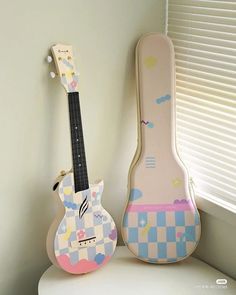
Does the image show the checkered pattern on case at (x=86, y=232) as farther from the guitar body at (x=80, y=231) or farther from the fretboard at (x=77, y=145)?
the fretboard at (x=77, y=145)

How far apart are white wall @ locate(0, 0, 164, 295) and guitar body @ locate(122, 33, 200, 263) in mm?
111

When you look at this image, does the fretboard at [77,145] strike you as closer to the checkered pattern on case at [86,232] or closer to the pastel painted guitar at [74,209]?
the pastel painted guitar at [74,209]

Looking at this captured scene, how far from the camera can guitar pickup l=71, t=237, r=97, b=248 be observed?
171 centimetres

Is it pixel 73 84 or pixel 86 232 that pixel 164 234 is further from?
pixel 73 84

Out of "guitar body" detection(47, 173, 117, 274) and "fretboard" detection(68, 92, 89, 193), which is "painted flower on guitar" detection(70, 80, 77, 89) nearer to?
"fretboard" detection(68, 92, 89, 193)

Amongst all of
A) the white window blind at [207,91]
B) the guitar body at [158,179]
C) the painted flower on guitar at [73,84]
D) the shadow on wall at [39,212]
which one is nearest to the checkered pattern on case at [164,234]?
the guitar body at [158,179]

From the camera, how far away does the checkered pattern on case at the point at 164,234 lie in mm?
1787

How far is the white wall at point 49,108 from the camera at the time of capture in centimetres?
163

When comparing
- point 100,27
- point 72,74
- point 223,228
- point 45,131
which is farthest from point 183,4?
point 223,228

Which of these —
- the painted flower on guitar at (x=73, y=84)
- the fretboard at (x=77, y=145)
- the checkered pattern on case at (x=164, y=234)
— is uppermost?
the painted flower on guitar at (x=73, y=84)

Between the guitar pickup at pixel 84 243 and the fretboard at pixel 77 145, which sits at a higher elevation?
the fretboard at pixel 77 145

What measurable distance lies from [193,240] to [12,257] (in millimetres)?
656

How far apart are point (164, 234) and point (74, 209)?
13.7 inches

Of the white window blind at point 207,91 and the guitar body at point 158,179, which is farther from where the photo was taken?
the guitar body at point 158,179
